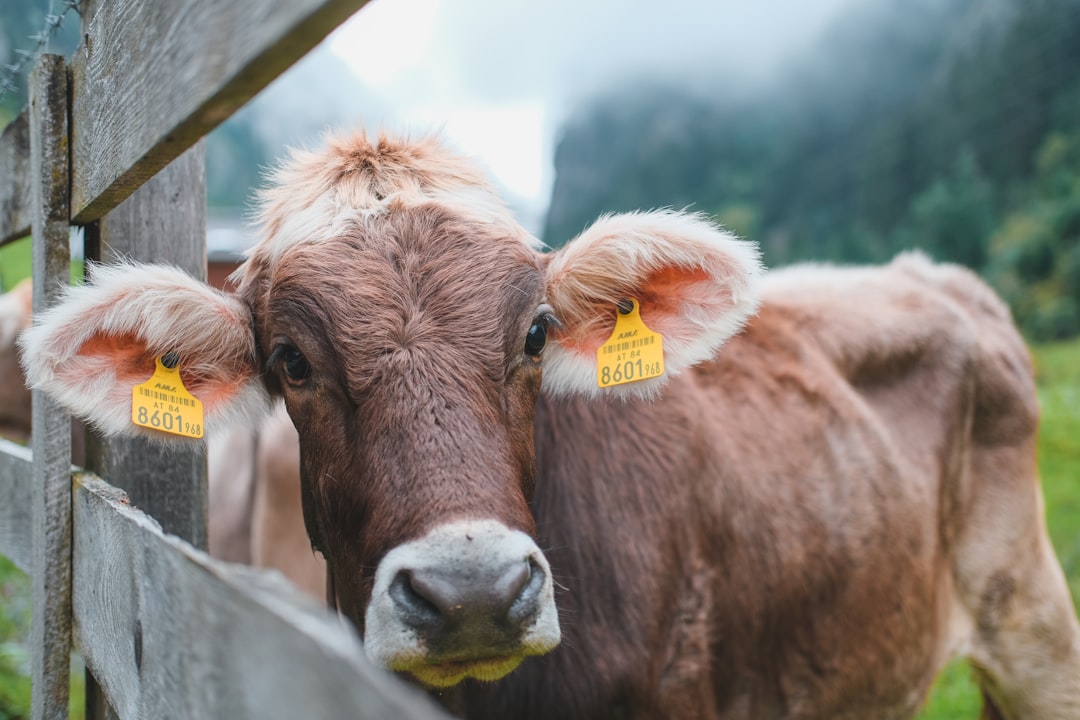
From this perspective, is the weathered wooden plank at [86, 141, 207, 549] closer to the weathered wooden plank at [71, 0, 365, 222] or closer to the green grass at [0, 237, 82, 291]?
the weathered wooden plank at [71, 0, 365, 222]

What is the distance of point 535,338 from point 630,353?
370mm

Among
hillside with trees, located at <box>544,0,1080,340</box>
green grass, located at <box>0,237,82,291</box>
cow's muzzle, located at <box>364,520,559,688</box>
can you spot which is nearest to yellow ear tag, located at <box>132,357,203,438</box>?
cow's muzzle, located at <box>364,520,559,688</box>

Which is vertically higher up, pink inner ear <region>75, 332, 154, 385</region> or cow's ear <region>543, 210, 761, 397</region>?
cow's ear <region>543, 210, 761, 397</region>

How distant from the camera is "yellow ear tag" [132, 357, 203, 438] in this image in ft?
7.67

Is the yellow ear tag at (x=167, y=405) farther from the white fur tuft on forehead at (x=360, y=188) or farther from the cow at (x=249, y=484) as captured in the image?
the cow at (x=249, y=484)

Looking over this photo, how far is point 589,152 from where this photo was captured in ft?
380

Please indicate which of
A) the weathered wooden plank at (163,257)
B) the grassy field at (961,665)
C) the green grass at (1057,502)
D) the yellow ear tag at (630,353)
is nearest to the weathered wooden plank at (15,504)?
the weathered wooden plank at (163,257)

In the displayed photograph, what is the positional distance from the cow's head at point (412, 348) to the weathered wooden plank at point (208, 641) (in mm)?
514

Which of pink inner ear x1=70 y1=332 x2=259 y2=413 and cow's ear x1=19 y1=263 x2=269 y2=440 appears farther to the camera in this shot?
pink inner ear x1=70 y1=332 x2=259 y2=413

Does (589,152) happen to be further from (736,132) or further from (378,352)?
(378,352)

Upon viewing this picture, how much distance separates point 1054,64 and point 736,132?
3942 cm

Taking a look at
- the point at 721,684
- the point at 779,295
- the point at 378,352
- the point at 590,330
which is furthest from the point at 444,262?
the point at 779,295

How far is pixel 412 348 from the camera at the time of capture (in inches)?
88.2

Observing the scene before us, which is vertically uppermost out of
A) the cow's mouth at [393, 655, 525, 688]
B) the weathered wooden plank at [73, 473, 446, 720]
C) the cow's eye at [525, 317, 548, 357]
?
the cow's eye at [525, 317, 548, 357]
